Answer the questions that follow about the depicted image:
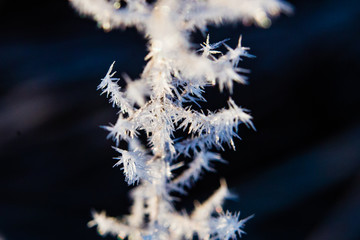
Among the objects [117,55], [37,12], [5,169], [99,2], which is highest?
[37,12]

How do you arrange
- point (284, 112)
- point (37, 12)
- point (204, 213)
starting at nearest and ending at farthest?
point (204, 213) < point (37, 12) < point (284, 112)

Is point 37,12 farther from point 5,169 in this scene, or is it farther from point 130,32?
point 5,169

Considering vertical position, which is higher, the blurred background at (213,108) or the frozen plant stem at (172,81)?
the blurred background at (213,108)

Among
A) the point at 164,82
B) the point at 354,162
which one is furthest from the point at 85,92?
the point at 354,162

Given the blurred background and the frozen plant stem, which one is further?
the blurred background

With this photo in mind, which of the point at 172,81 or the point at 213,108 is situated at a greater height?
the point at 213,108

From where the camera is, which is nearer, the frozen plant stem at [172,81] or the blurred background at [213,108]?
the frozen plant stem at [172,81]

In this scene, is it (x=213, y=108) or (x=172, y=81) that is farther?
(x=213, y=108)

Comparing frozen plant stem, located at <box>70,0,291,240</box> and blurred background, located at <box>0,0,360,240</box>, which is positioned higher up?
blurred background, located at <box>0,0,360,240</box>
